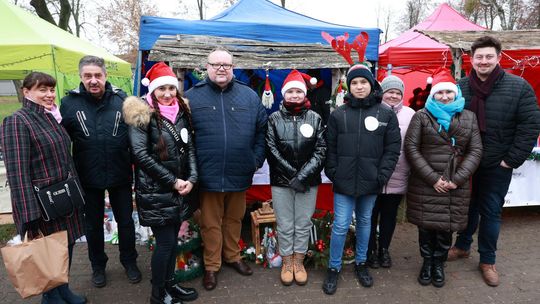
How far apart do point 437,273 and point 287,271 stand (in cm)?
133

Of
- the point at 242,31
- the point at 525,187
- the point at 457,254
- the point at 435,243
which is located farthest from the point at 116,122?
the point at 525,187

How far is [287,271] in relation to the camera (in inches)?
125

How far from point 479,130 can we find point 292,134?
156cm

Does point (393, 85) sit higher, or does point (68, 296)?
point (393, 85)

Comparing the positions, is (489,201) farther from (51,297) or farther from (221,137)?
(51,297)

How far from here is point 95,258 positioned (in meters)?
3.13

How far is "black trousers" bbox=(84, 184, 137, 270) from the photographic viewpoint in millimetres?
2922

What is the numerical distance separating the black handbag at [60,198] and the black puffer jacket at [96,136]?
250mm

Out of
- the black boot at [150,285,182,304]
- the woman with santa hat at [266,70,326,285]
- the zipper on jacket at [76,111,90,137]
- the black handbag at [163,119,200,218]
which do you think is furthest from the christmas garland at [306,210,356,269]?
the zipper on jacket at [76,111,90,137]

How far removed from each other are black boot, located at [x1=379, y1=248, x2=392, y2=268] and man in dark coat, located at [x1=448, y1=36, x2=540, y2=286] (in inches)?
33.0

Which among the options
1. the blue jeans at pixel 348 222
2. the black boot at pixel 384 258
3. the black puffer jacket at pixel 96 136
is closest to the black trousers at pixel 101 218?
the black puffer jacket at pixel 96 136

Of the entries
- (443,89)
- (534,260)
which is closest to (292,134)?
(443,89)

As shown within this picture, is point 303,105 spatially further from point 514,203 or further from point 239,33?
point 514,203

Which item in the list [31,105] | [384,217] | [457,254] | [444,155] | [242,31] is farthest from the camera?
[242,31]
